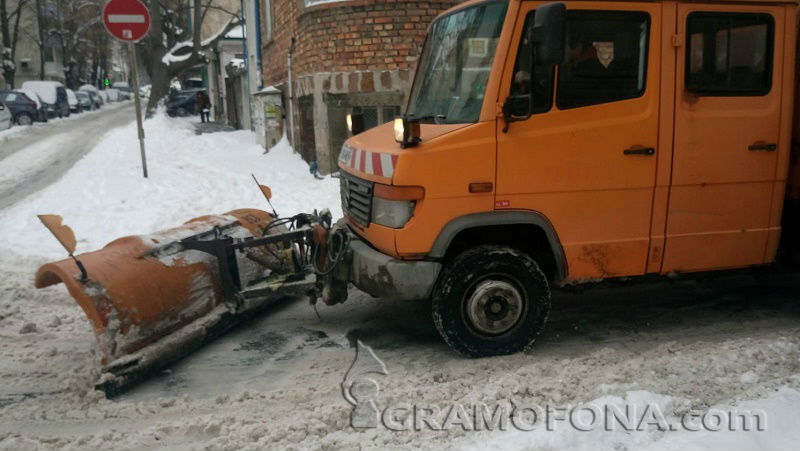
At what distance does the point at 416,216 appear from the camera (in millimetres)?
4305

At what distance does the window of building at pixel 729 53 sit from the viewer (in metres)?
4.61

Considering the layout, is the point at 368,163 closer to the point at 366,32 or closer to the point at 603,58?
the point at 603,58

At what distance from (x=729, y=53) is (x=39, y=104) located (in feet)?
109

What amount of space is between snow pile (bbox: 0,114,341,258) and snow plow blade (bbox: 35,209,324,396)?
324 centimetres

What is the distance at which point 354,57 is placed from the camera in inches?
407

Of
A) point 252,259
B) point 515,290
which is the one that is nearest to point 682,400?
point 515,290

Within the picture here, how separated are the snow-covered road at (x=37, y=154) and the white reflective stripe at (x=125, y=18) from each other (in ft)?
10.9

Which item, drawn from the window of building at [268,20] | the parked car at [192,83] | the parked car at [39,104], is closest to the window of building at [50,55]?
the parked car at [192,83]

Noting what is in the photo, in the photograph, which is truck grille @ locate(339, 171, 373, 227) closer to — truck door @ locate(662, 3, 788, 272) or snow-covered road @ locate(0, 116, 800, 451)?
snow-covered road @ locate(0, 116, 800, 451)

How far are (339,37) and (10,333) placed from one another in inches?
264

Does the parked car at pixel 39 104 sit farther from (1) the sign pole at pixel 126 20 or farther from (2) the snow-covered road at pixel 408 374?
(2) the snow-covered road at pixel 408 374

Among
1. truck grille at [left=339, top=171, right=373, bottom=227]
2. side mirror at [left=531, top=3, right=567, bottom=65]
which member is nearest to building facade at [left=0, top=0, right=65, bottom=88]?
truck grille at [left=339, top=171, right=373, bottom=227]

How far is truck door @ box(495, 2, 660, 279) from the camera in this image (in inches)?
171

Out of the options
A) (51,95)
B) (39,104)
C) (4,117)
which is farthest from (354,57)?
(51,95)
